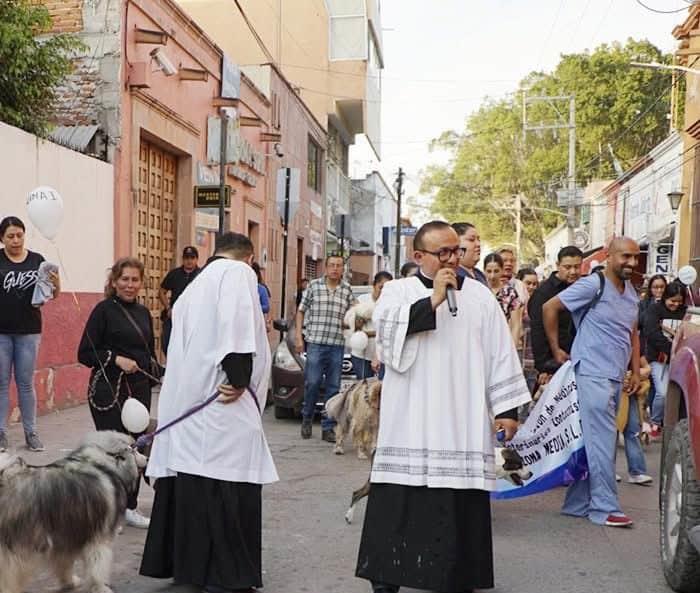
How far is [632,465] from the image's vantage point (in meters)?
7.16

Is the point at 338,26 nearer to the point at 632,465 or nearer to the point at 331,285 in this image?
the point at 331,285

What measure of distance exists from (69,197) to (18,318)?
330cm

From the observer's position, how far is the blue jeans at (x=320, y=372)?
8.80 metres

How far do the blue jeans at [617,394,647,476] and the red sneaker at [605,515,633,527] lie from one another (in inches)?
58.7

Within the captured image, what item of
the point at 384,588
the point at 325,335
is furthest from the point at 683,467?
the point at 325,335

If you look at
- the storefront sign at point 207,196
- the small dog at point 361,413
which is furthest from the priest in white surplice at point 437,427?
the storefront sign at point 207,196

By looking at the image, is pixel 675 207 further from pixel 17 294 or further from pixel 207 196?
pixel 17 294

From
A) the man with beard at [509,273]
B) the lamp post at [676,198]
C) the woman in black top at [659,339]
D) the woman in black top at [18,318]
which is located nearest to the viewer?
the woman in black top at [18,318]

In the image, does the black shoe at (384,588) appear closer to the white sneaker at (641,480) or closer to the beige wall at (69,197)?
the white sneaker at (641,480)

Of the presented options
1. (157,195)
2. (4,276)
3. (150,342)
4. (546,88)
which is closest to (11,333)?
(4,276)

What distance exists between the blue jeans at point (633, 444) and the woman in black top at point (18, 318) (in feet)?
16.7

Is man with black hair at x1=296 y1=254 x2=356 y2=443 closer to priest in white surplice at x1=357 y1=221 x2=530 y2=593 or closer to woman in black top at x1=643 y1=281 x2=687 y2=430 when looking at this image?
woman in black top at x1=643 y1=281 x2=687 y2=430

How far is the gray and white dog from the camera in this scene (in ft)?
12.0

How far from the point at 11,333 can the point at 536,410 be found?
14.6 ft
